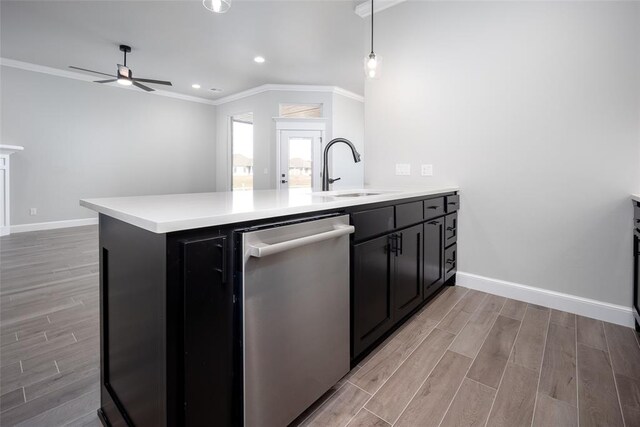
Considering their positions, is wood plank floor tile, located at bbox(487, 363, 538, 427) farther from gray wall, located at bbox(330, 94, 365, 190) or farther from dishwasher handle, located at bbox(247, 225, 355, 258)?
gray wall, located at bbox(330, 94, 365, 190)

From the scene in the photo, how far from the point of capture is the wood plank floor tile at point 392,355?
4.83 feet

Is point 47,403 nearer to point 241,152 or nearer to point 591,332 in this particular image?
point 591,332

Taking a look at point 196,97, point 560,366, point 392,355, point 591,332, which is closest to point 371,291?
point 392,355

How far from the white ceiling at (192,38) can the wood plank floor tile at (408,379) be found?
9.97 ft

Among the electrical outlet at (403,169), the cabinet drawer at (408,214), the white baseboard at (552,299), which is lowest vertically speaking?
the white baseboard at (552,299)

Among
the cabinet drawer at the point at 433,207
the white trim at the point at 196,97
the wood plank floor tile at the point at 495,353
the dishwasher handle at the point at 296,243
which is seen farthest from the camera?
the white trim at the point at 196,97

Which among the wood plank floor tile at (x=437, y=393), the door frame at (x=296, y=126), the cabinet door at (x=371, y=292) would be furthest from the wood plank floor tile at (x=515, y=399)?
the door frame at (x=296, y=126)

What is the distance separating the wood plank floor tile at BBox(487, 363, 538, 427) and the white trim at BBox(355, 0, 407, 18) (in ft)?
10.6

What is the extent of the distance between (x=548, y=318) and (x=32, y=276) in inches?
175

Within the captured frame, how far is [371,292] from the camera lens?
61.9 inches

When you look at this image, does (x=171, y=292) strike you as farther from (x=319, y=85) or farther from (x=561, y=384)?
(x=319, y=85)

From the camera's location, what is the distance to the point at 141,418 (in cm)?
95

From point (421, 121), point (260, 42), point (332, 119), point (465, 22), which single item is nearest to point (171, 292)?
point (421, 121)

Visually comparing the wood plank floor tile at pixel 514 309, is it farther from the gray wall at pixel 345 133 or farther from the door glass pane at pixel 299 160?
the door glass pane at pixel 299 160
